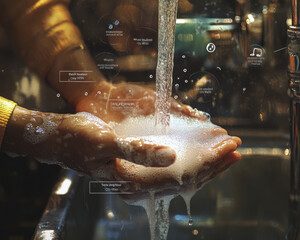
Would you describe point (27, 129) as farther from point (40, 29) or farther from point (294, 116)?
point (294, 116)

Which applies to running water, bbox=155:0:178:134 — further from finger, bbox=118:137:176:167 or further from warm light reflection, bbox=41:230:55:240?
warm light reflection, bbox=41:230:55:240

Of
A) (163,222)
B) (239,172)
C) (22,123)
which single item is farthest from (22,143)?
(239,172)

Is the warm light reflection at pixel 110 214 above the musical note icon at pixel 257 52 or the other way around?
the other way around

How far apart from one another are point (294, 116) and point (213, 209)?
0.23m

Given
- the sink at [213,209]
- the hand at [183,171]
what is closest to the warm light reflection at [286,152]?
the sink at [213,209]

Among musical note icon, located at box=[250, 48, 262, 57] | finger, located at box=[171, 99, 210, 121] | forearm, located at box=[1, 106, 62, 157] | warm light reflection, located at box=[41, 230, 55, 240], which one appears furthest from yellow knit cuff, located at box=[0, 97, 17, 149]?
musical note icon, located at box=[250, 48, 262, 57]

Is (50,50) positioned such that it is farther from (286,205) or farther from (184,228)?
(286,205)

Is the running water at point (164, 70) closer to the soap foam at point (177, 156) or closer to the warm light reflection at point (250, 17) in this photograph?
the soap foam at point (177, 156)

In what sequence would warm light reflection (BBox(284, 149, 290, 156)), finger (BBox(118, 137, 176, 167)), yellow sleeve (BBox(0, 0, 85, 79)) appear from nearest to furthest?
finger (BBox(118, 137, 176, 167))
yellow sleeve (BBox(0, 0, 85, 79))
warm light reflection (BBox(284, 149, 290, 156))

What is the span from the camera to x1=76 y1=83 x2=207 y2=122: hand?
0.72 meters

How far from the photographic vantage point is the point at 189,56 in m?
0.73

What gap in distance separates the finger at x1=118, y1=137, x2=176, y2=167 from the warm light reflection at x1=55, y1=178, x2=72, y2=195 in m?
0.22

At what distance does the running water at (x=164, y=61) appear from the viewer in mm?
695

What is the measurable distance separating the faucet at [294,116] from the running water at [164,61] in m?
0.19
